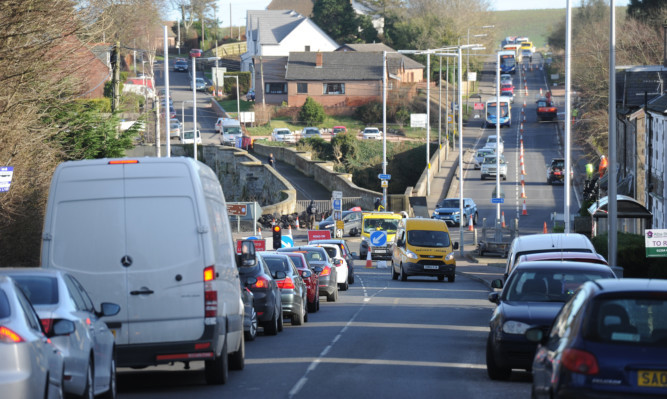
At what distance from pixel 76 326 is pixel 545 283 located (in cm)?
667

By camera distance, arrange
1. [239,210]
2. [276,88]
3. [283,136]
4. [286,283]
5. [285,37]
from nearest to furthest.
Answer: [286,283] → [239,210] → [283,136] → [276,88] → [285,37]

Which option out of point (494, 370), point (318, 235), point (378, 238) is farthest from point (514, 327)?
point (378, 238)

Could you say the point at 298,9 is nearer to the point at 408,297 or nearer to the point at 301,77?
the point at 301,77

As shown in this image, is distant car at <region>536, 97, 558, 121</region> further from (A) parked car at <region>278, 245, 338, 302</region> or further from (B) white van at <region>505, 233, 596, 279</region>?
(B) white van at <region>505, 233, 596, 279</region>

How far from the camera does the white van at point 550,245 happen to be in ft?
60.6

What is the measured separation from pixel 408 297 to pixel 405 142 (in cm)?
6249

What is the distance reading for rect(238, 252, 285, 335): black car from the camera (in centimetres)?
1870

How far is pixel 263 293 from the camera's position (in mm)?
18812

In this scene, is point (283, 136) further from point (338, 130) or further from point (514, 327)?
point (514, 327)

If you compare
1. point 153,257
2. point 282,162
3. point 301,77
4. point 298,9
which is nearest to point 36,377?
point 153,257

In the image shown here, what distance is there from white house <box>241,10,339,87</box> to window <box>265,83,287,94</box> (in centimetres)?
1172

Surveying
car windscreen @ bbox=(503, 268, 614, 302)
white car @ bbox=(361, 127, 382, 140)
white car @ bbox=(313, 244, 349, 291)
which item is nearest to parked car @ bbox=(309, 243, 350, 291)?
white car @ bbox=(313, 244, 349, 291)

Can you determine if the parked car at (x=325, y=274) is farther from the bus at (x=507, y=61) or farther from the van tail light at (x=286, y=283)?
the bus at (x=507, y=61)

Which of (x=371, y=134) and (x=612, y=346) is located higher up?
(x=371, y=134)
